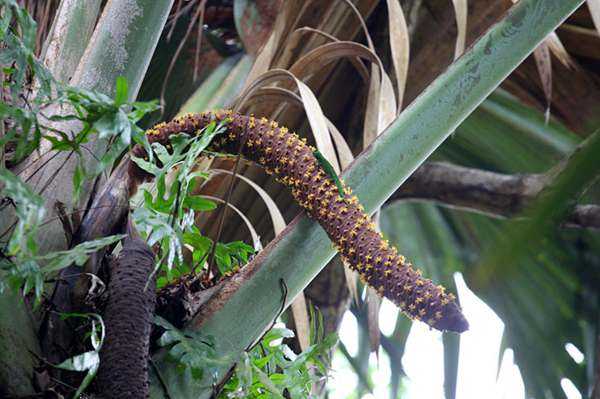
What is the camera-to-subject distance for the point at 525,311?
5.91 ft

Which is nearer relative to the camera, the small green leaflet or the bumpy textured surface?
the bumpy textured surface

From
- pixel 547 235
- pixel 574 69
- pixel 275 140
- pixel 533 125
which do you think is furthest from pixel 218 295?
pixel 533 125

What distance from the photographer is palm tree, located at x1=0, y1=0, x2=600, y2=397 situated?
2.13 ft

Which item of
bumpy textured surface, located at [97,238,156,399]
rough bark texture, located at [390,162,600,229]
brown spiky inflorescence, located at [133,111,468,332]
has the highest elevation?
rough bark texture, located at [390,162,600,229]

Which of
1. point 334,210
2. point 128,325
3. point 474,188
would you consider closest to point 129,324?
point 128,325

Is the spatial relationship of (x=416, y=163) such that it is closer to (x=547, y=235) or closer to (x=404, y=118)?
(x=404, y=118)

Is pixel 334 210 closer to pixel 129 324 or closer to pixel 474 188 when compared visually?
pixel 129 324

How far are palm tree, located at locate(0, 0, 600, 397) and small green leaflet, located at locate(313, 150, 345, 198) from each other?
0.04m

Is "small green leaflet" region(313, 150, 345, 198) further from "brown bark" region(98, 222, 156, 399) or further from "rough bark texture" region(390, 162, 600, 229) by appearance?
"rough bark texture" region(390, 162, 600, 229)

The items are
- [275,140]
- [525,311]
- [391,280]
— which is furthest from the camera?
[525,311]

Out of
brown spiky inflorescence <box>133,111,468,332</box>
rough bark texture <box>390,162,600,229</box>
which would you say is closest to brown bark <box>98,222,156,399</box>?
brown spiky inflorescence <box>133,111,468,332</box>

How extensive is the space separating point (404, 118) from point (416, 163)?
0.16ft

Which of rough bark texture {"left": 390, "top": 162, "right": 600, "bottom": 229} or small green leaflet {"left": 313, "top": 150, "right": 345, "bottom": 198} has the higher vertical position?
rough bark texture {"left": 390, "top": 162, "right": 600, "bottom": 229}

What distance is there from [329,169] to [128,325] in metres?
0.24
